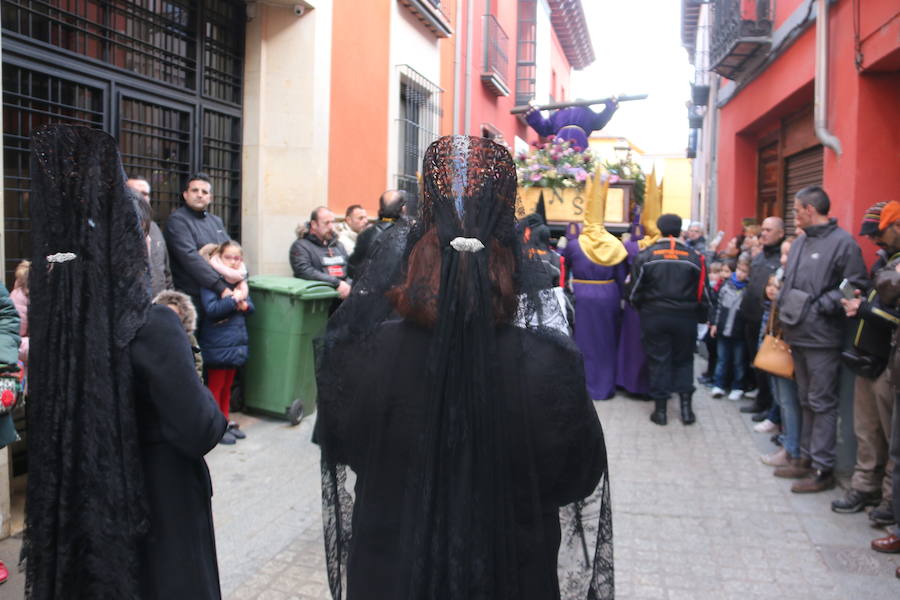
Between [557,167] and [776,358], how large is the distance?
3.95 meters

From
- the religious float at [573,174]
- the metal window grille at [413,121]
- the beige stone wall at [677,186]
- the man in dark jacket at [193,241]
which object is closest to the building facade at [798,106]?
the religious float at [573,174]

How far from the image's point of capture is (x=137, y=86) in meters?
6.23

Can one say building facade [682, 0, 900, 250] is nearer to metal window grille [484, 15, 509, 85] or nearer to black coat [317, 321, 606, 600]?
metal window grille [484, 15, 509, 85]

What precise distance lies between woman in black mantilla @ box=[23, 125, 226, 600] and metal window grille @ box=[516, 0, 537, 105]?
1698 centimetres

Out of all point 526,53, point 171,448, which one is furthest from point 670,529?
point 526,53

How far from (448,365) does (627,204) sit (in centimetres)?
763

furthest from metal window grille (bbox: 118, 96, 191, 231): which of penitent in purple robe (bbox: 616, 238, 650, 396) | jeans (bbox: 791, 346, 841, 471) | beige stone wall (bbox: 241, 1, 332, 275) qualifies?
jeans (bbox: 791, 346, 841, 471)

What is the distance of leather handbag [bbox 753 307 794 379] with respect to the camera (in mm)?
5484

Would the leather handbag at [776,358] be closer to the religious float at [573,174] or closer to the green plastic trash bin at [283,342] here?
the religious float at [573,174]

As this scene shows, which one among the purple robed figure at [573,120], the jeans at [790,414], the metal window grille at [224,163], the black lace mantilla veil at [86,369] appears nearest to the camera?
the black lace mantilla veil at [86,369]

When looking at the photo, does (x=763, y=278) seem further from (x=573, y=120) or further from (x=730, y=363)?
(x=573, y=120)

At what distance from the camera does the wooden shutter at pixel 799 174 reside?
31.4 ft

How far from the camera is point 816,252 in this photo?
16.8ft

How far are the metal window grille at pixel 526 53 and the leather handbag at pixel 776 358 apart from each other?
1375 centimetres
